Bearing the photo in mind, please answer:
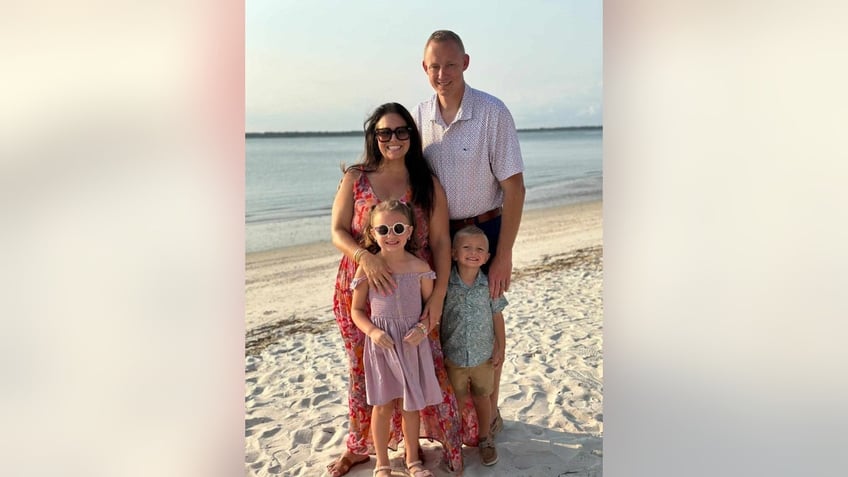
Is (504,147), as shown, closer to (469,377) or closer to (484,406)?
(469,377)

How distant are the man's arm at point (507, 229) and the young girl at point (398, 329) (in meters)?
0.28

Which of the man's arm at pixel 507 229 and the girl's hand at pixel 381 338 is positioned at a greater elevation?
the man's arm at pixel 507 229

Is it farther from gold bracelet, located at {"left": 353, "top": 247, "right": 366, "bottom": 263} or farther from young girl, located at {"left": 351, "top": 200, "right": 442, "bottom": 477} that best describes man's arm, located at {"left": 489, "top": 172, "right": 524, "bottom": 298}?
gold bracelet, located at {"left": 353, "top": 247, "right": 366, "bottom": 263}

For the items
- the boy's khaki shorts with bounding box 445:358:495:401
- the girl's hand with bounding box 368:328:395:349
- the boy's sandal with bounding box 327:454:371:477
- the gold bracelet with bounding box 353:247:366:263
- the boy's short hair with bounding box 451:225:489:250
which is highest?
the boy's short hair with bounding box 451:225:489:250

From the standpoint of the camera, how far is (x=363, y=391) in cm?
259

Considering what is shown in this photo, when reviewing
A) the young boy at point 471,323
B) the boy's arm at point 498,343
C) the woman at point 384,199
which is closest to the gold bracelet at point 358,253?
the woman at point 384,199

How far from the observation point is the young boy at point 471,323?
248 cm

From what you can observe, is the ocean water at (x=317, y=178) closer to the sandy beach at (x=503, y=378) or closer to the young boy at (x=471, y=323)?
the sandy beach at (x=503, y=378)

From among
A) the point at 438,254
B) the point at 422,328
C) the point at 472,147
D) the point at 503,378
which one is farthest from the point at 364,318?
the point at 503,378

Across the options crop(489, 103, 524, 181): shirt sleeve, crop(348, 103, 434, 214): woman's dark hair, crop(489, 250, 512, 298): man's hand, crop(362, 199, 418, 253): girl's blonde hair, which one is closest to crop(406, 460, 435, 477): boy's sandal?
crop(489, 250, 512, 298): man's hand

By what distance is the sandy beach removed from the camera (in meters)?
2.87

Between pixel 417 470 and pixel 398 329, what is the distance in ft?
1.89

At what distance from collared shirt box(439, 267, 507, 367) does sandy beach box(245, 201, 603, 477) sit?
45 cm
